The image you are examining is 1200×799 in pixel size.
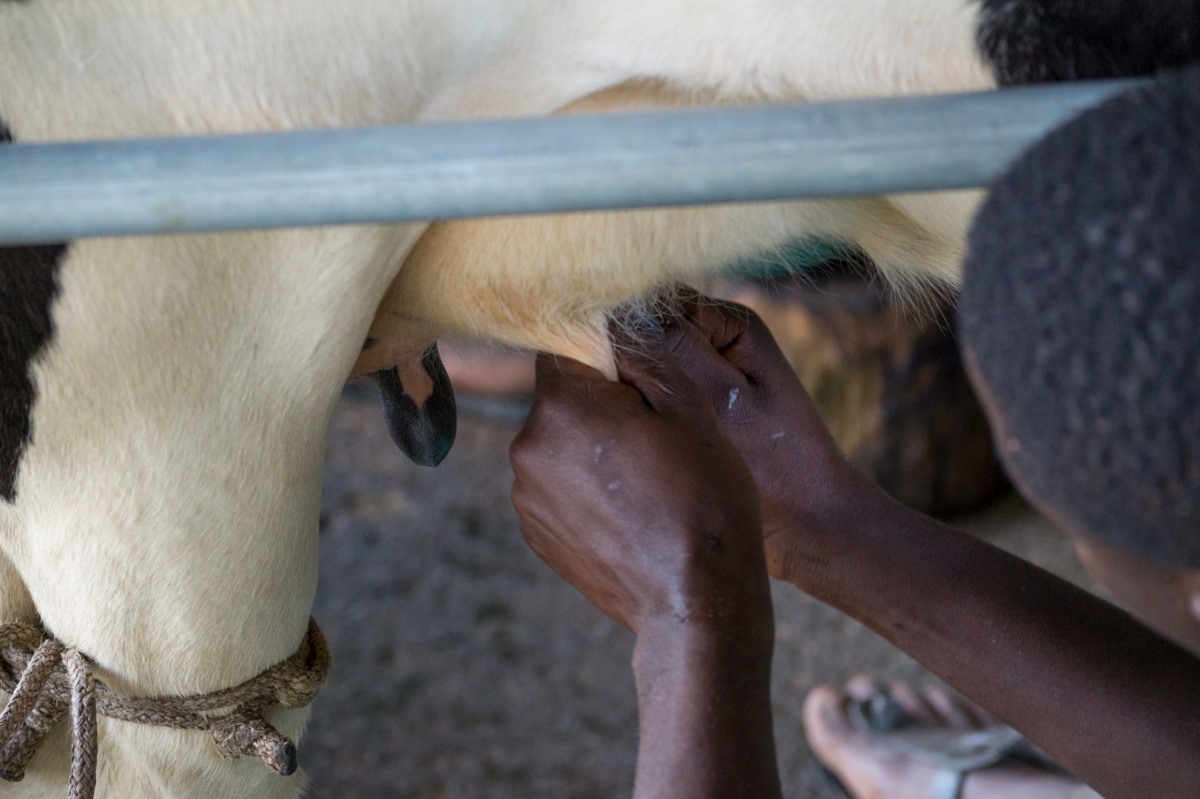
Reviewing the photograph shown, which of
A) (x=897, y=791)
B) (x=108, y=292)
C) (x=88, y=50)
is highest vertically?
(x=88, y=50)

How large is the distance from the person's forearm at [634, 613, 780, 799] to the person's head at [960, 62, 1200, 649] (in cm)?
28

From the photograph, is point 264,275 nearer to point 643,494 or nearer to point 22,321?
point 22,321

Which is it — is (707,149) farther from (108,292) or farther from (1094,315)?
(108,292)

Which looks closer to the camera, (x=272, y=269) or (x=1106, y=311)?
(x=1106, y=311)

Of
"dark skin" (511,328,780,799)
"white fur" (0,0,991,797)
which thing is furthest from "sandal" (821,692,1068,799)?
"white fur" (0,0,991,797)

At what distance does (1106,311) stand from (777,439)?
497 mm

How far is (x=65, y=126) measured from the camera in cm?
53

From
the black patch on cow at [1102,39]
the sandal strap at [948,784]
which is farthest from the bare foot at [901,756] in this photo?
the black patch on cow at [1102,39]

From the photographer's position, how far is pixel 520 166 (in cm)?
42

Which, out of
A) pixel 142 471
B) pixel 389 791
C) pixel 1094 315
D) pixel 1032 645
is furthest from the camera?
pixel 389 791

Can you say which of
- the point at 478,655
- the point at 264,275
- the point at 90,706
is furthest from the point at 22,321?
the point at 478,655

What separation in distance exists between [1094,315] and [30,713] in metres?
0.59

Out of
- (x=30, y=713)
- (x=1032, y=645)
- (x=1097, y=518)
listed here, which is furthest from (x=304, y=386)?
(x=1032, y=645)

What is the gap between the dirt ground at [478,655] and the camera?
1.77 meters
